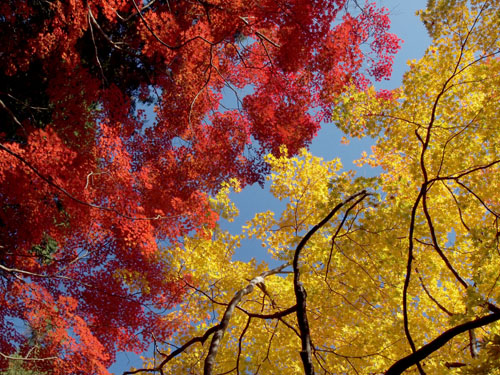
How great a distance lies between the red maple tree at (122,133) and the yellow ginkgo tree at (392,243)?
1971 mm

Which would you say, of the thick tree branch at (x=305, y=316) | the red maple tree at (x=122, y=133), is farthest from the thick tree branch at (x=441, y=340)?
the red maple tree at (x=122, y=133)

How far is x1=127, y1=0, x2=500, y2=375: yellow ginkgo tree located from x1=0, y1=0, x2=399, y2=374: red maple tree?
6.47ft

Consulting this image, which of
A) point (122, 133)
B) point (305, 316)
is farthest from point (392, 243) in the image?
point (122, 133)

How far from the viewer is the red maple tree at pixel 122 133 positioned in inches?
276

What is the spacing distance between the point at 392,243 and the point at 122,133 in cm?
717

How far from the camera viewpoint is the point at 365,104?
5.45 metres

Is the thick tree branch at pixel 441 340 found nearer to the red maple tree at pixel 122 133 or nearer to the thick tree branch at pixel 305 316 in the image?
the thick tree branch at pixel 305 316

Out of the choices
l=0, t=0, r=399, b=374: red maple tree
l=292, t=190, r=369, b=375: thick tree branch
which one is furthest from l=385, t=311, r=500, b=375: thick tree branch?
l=0, t=0, r=399, b=374: red maple tree

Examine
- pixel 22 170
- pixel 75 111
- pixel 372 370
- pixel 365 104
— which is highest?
pixel 75 111

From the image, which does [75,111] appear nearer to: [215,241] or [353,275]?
[215,241]

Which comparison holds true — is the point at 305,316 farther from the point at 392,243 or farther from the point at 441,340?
the point at 392,243

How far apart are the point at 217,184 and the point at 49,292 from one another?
197 inches

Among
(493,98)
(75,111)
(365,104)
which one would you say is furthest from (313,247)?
(75,111)

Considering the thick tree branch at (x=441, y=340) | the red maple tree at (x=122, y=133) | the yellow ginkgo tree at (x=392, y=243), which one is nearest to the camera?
the thick tree branch at (x=441, y=340)
